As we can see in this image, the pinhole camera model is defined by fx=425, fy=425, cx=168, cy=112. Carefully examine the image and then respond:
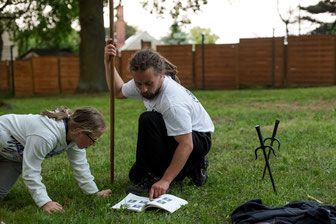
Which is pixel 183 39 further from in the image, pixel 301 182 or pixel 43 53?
pixel 301 182

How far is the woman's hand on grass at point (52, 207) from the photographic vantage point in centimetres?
296

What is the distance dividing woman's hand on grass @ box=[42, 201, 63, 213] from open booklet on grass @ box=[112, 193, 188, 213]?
0.39 m

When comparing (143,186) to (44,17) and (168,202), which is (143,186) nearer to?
(168,202)

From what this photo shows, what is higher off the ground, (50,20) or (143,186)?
(50,20)

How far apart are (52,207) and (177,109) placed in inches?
44.2

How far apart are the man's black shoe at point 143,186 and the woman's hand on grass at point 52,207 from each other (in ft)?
1.98

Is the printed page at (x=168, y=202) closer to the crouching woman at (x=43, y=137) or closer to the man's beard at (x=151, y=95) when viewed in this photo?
the crouching woman at (x=43, y=137)

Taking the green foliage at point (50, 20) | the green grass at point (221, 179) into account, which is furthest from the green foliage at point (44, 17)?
the green grass at point (221, 179)

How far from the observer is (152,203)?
2.93 metres

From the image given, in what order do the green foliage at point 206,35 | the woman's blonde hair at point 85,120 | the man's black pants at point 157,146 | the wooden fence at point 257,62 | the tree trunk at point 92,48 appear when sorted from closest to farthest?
the woman's blonde hair at point 85,120 < the man's black pants at point 157,146 < the wooden fence at point 257,62 < the tree trunk at point 92,48 < the green foliage at point 206,35

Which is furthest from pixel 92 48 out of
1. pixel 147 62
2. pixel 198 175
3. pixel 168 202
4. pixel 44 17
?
pixel 168 202

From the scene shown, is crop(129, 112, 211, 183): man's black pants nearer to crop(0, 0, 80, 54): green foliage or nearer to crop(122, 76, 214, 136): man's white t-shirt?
crop(122, 76, 214, 136): man's white t-shirt

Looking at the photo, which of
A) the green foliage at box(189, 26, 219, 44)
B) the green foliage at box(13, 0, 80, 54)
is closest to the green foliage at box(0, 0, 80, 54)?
the green foliage at box(13, 0, 80, 54)

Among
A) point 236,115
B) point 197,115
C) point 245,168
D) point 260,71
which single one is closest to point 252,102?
point 236,115
